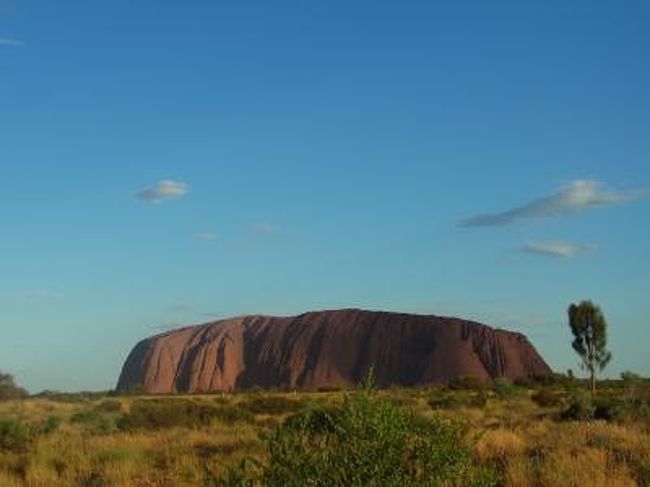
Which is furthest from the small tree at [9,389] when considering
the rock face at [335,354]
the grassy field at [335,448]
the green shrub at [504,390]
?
the grassy field at [335,448]

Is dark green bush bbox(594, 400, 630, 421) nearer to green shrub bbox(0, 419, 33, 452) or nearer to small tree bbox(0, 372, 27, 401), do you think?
green shrub bbox(0, 419, 33, 452)

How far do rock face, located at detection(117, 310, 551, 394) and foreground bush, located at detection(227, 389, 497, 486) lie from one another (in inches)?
3331

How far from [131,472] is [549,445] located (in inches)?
279

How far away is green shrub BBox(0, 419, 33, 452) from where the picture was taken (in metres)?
21.2

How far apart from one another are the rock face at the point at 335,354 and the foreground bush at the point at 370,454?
8462cm

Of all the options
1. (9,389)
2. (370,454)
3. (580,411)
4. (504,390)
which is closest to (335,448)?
(370,454)

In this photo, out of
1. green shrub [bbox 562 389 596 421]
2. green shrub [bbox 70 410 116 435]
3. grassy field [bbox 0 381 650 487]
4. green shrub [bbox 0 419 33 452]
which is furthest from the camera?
green shrub [bbox 70 410 116 435]

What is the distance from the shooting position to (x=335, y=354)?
347ft

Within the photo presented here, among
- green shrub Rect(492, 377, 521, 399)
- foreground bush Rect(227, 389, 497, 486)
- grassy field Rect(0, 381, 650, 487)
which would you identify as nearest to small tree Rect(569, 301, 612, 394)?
green shrub Rect(492, 377, 521, 399)

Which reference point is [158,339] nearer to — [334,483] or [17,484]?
[17,484]

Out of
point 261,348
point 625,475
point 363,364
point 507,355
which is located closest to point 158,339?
point 261,348

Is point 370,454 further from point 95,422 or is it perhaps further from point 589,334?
point 589,334

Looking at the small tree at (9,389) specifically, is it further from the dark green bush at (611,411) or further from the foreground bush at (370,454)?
the foreground bush at (370,454)

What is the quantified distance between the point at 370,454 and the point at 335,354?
323ft
